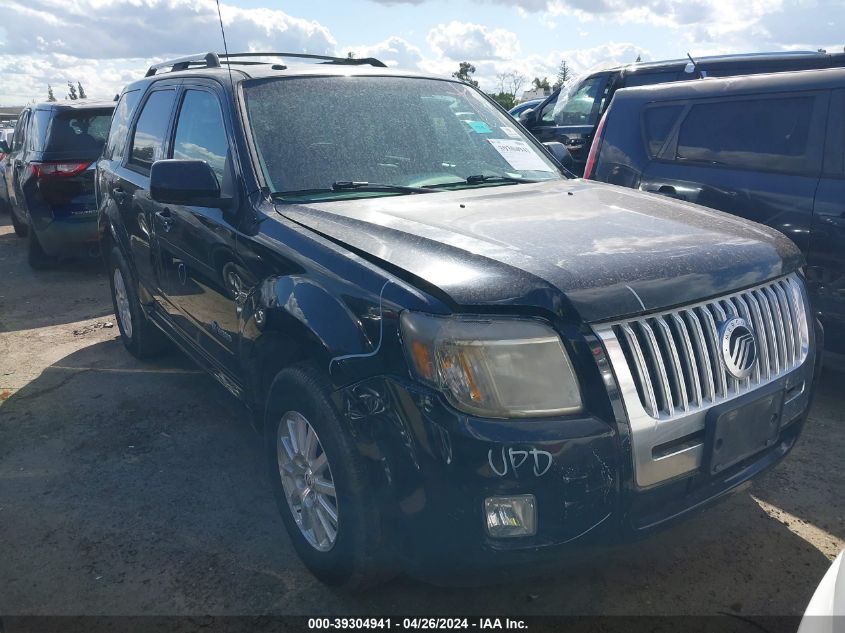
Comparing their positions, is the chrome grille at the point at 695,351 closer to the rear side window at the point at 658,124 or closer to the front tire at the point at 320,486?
the front tire at the point at 320,486

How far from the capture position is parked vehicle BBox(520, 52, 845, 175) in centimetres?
743

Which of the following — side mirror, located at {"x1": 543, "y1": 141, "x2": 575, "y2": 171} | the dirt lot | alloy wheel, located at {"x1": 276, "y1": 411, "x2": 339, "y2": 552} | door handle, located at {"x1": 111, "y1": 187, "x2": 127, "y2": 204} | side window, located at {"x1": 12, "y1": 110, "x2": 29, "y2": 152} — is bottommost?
the dirt lot

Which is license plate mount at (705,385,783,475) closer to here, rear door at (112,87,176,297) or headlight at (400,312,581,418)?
headlight at (400,312,581,418)

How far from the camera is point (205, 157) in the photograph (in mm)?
3590

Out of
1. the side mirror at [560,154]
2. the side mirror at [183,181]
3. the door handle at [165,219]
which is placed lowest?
the door handle at [165,219]

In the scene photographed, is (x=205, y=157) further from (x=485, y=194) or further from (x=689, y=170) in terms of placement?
(x=689, y=170)

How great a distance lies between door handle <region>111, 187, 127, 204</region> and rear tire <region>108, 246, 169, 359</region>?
0.39 meters

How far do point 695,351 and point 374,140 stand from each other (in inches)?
69.5

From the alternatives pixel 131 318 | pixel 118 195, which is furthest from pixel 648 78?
pixel 131 318

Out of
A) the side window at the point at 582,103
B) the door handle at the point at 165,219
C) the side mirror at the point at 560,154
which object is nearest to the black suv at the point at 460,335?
the door handle at the point at 165,219

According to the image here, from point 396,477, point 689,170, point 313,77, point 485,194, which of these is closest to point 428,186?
point 485,194

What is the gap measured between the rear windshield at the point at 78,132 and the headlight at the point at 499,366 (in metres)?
7.25

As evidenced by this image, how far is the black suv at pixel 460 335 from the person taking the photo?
6.90 ft

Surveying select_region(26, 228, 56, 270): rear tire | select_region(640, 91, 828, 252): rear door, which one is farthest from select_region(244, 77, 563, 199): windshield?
select_region(26, 228, 56, 270): rear tire
